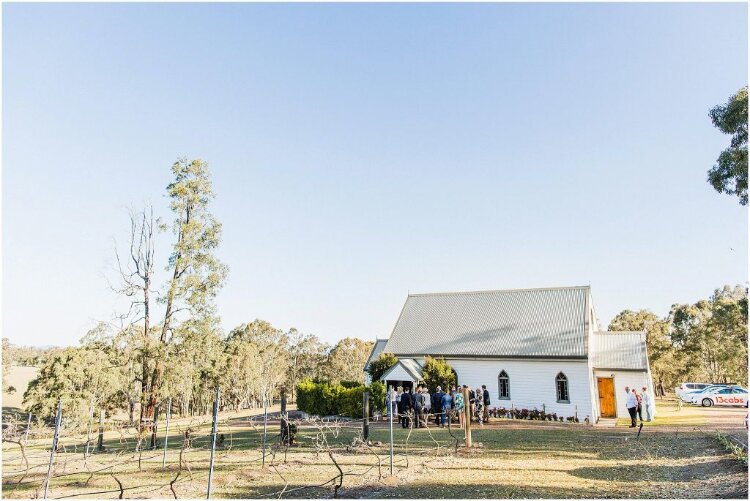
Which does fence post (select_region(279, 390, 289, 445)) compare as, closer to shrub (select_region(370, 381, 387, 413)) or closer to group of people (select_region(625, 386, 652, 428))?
shrub (select_region(370, 381, 387, 413))

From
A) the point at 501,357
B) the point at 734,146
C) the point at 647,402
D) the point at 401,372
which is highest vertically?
the point at 734,146

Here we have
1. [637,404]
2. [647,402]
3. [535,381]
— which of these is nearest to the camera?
[637,404]

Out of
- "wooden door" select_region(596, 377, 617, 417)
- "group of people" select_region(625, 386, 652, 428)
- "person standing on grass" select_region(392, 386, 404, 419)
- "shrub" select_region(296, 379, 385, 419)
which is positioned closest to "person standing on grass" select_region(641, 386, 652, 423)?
"group of people" select_region(625, 386, 652, 428)

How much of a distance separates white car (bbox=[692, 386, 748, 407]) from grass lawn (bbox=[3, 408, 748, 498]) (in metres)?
19.1

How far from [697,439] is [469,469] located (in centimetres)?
1095

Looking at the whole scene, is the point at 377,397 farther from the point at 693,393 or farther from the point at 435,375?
the point at 693,393

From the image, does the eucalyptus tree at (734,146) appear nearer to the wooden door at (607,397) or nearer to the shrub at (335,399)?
the wooden door at (607,397)

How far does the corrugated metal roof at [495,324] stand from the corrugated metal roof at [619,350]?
2.30 metres

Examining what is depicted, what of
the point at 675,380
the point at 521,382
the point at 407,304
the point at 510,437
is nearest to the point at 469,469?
the point at 510,437

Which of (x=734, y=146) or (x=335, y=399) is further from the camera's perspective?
(x=335, y=399)

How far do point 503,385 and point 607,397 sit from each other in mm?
6110

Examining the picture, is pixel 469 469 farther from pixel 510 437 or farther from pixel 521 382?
pixel 521 382

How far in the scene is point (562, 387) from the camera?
27.2 meters

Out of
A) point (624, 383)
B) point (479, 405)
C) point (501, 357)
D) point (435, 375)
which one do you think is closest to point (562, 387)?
point (501, 357)
